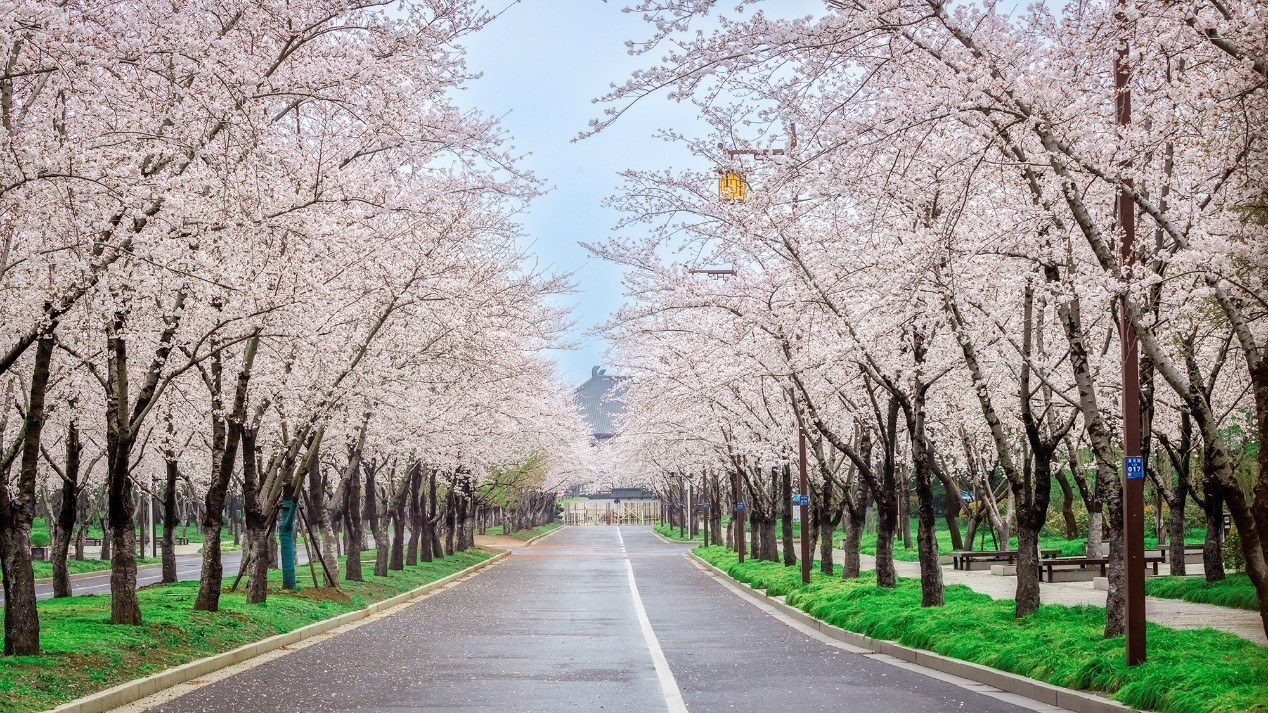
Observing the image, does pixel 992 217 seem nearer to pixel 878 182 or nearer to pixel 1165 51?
pixel 878 182

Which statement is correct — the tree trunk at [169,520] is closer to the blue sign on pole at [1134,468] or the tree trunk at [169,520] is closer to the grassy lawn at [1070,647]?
the grassy lawn at [1070,647]

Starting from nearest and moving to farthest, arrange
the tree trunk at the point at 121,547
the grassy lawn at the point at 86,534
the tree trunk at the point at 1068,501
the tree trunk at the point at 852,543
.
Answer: the tree trunk at the point at 121,547 → the tree trunk at the point at 852,543 → the tree trunk at the point at 1068,501 → the grassy lawn at the point at 86,534

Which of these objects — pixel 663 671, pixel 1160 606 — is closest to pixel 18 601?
pixel 663 671

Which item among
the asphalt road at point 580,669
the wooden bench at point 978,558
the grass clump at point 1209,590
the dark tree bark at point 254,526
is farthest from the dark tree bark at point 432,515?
the grass clump at point 1209,590

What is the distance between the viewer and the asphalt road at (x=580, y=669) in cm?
1147

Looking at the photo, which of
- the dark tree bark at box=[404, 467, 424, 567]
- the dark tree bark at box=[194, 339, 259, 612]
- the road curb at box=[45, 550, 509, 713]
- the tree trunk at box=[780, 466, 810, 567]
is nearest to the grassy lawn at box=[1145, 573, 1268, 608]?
the tree trunk at box=[780, 466, 810, 567]

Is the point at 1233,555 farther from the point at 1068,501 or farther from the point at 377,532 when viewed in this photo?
the point at 377,532

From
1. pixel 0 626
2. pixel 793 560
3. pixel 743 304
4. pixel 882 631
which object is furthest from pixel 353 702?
pixel 793 560

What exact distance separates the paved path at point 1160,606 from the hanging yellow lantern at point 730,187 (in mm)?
7846

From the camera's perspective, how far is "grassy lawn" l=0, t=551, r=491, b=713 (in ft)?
38.6

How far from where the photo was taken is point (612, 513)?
16075cm

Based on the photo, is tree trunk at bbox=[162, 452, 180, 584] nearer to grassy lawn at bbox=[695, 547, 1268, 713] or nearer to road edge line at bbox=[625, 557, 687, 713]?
road edge line at bbox=[625, 557, 687, 713]

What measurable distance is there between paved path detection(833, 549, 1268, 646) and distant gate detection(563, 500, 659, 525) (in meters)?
126

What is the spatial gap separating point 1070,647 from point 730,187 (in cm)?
1017
